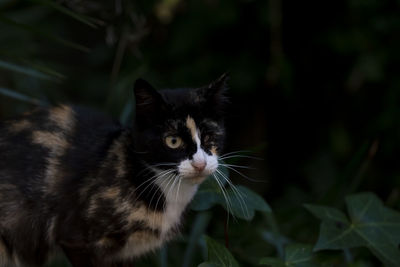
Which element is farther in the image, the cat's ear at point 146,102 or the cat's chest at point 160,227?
the cat's chest at point 160,227

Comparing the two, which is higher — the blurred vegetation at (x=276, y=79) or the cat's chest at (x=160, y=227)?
the blurred vegetation at (x=276, y=79)

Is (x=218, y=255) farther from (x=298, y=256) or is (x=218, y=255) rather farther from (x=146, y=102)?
(x=146, y=102)

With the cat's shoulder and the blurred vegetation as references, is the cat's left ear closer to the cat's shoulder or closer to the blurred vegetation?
the cat's shoulder

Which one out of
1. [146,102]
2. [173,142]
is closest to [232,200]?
[173,142]

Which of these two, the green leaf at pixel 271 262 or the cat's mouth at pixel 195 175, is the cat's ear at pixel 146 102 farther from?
the green leaf at pixel 271 262

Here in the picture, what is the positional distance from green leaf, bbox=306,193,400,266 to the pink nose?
488 mm

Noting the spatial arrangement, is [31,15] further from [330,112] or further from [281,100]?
[330,112]

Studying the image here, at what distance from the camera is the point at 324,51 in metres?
3.43

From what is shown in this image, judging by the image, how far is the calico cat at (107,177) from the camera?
1.92 meters

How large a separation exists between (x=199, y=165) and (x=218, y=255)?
0.94 feet

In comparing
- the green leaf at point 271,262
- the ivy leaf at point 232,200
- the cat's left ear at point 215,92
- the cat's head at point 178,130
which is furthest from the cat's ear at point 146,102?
the green leaf at point 271,262

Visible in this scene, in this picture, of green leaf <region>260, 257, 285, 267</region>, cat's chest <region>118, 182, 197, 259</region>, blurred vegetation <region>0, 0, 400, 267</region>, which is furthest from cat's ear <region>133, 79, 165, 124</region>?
blurred vegetation <region>0, 0, 400, 267</region>

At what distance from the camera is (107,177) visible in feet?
6.57

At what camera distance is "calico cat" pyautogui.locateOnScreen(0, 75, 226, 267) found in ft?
6.31
